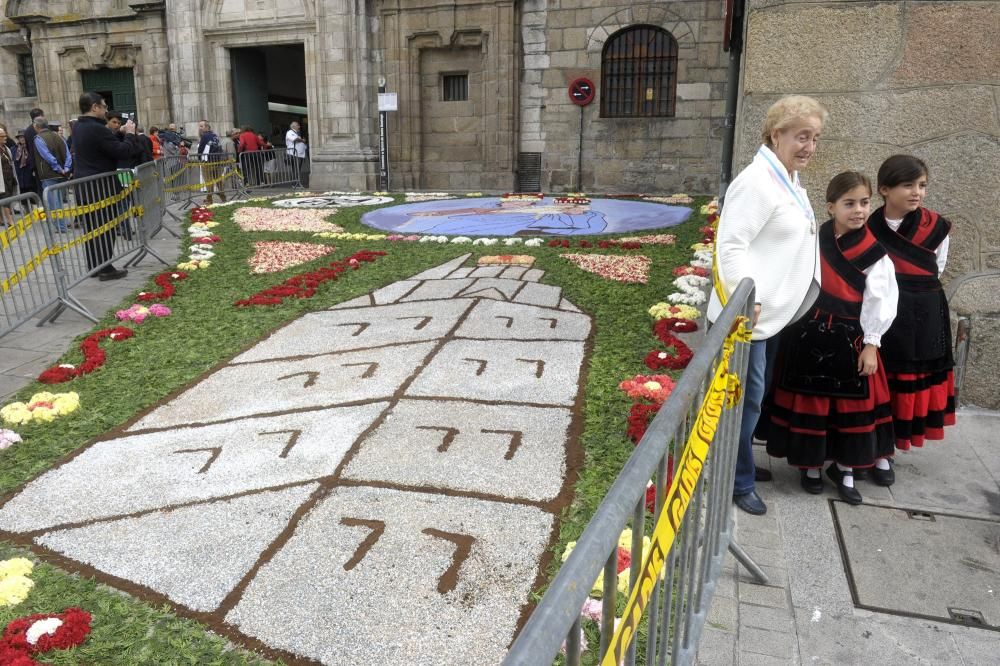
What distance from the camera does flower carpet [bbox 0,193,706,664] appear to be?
248cm

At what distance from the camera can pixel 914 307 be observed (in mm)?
3387

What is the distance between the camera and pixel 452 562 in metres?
2.75

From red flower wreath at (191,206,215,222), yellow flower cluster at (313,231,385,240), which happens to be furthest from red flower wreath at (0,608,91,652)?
red flower wreath at (191,206,215,222)

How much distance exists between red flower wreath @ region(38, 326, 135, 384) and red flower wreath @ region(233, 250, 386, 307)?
1.09m

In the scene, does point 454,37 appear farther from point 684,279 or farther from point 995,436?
point 995,436

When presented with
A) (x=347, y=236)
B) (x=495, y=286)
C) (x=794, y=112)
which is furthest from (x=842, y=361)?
(x=347, y=236)

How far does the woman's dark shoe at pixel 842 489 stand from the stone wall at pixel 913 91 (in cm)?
138

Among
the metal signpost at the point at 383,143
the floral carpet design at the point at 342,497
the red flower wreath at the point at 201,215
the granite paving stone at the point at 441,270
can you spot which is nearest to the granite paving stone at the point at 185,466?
the floral carpet design at the point at 342,497

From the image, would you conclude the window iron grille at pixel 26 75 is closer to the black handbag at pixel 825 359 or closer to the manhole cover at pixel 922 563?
the black handbag at pixel 825 359

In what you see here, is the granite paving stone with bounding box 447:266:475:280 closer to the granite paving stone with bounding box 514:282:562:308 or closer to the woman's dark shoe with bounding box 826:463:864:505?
the granite paving stone with bounding box 514:282:562:308

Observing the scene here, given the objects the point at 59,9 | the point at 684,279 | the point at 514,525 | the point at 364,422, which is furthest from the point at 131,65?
the point at 514,525

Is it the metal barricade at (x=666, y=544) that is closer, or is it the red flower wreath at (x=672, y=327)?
the metal barricade at (x=666, y=544)

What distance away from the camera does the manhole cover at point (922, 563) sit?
2.59 metres

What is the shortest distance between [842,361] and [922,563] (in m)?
0.87
